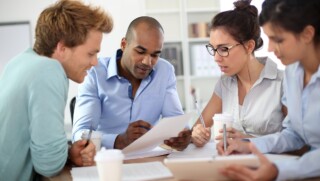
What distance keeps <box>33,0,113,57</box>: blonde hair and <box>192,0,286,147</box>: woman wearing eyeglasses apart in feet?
2.22

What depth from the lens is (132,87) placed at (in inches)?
88.0

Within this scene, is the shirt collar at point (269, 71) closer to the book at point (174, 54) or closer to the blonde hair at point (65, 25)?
the blonde hair at point (65, 25)

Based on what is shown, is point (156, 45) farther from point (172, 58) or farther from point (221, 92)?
point (172, 58)

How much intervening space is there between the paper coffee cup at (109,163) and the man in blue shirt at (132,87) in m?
0.87

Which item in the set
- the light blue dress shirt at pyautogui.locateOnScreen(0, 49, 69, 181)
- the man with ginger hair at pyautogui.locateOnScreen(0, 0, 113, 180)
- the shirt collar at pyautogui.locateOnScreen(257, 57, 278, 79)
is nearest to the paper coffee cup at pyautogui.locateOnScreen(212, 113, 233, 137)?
the shirt collar at pyautogui.locateOnScreen(257, 57, 278, 79)

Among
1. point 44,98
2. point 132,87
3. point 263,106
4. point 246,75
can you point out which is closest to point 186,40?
point 132,87

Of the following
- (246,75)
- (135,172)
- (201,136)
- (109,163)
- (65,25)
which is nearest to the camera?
(109,163)

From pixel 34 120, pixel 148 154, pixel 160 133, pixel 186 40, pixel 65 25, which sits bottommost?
pixel 148 154

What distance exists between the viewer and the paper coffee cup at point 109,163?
1.18 m

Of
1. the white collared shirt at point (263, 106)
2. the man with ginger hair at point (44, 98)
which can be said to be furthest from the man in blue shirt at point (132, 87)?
the man with ginger hair at point (44, 98)

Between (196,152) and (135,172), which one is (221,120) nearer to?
(196,152)

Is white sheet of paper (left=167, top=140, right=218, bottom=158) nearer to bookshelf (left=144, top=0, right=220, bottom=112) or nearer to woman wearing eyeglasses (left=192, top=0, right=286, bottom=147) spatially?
woman wearing eyeglasses (left=192, top=0, right=286, bottom=147)

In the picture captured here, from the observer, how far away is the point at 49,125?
4.56ft

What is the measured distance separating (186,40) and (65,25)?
3420 millimetres
